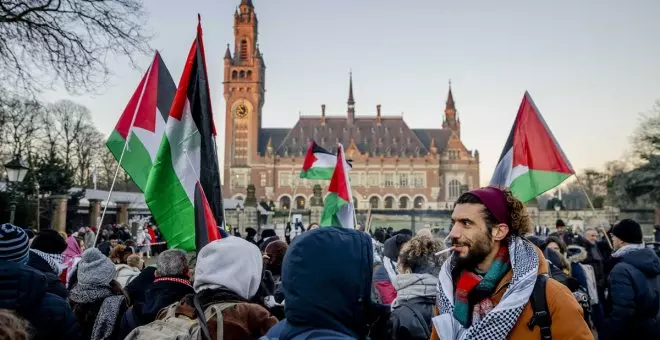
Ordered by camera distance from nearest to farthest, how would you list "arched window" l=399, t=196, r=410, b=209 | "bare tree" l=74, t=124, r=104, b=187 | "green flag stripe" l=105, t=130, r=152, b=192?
"green flag stripe" l=105, t=130, r=152, b=192
"bare tree" l=74, t=124, r=104, b=187
"arched window" l=399, t=196, r=410, b=209

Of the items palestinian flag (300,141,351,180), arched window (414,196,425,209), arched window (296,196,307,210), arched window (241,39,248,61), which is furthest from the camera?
arched window (414,196,425,209)

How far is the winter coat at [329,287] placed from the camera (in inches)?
79.1

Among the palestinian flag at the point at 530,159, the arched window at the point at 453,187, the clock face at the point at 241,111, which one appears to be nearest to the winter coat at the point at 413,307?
the palestinian flag at the point at 530,159

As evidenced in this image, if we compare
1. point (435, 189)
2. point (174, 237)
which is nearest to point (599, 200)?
point (435, 189)

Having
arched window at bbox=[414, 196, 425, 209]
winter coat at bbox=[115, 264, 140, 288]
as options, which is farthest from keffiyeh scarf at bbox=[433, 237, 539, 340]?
arched window at bbox=[414, 196, 425, 209]

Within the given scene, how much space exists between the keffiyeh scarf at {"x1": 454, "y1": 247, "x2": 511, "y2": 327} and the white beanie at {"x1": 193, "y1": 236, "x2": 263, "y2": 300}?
102 cm

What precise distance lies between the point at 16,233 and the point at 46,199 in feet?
69.6

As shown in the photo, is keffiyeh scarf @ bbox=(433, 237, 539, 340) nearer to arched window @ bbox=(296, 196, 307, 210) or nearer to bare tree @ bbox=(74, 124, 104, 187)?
bare tree @ bbox=(74, 124, 104, 187)

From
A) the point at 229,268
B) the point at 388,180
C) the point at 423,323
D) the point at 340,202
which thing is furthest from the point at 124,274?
the point at 388,180

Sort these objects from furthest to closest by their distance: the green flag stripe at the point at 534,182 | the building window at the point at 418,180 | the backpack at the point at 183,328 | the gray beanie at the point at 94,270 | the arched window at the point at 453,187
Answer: the building window at the point at 418,180 < the arched window at the point at 453,187 < the green flag stripe at the point at 534,182 < the gray beanie at the point at 94,270 < the backpack at the point at 183,328

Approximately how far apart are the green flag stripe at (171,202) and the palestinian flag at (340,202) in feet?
16.2

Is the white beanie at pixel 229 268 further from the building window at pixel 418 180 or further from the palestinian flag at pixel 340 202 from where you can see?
the building window at pixel 418 180

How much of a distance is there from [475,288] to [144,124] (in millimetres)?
5059

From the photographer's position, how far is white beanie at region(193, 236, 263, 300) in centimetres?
279
